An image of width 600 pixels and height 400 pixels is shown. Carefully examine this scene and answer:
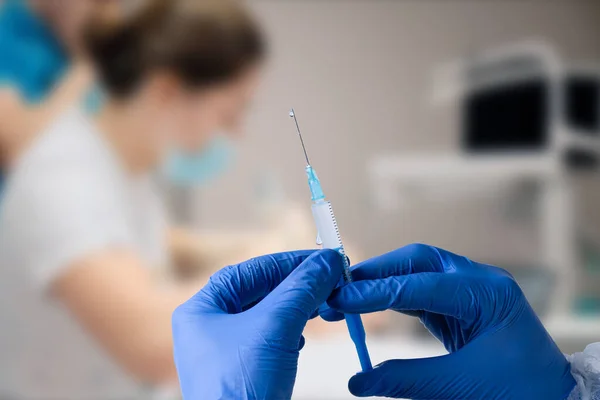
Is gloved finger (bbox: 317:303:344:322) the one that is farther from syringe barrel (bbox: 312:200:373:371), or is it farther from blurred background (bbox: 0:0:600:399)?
blurred background (bbox: 0:0:600:399)

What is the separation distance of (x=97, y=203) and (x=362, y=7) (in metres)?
1.06

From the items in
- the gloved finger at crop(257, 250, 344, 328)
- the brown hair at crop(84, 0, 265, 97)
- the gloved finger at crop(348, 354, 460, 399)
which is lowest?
the gloved finger at crop(348, 354, 460, 399)

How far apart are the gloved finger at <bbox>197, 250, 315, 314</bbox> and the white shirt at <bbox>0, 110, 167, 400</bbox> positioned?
844 mm

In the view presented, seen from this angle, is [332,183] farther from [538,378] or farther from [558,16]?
[538,378]

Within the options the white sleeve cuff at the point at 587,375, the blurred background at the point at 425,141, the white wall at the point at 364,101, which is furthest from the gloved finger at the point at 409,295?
the white wall at the point at 364,101

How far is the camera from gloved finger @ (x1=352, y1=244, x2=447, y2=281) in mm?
584

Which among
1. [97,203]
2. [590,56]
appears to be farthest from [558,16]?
Answer: [97,203]

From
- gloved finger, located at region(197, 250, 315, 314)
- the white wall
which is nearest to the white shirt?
the white wall

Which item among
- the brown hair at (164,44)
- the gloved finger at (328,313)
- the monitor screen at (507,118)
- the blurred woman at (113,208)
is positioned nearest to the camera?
the gloved finger at (328,313)

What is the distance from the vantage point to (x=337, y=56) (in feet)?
5.78

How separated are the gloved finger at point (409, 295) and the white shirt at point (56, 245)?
951 millimetres

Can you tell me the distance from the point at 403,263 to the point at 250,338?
0.67 ft

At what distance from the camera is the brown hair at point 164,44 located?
1463mm

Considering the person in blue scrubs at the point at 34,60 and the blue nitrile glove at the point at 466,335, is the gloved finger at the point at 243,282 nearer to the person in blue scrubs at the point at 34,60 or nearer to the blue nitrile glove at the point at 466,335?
the blue nitrile glove at the point at 466,335
